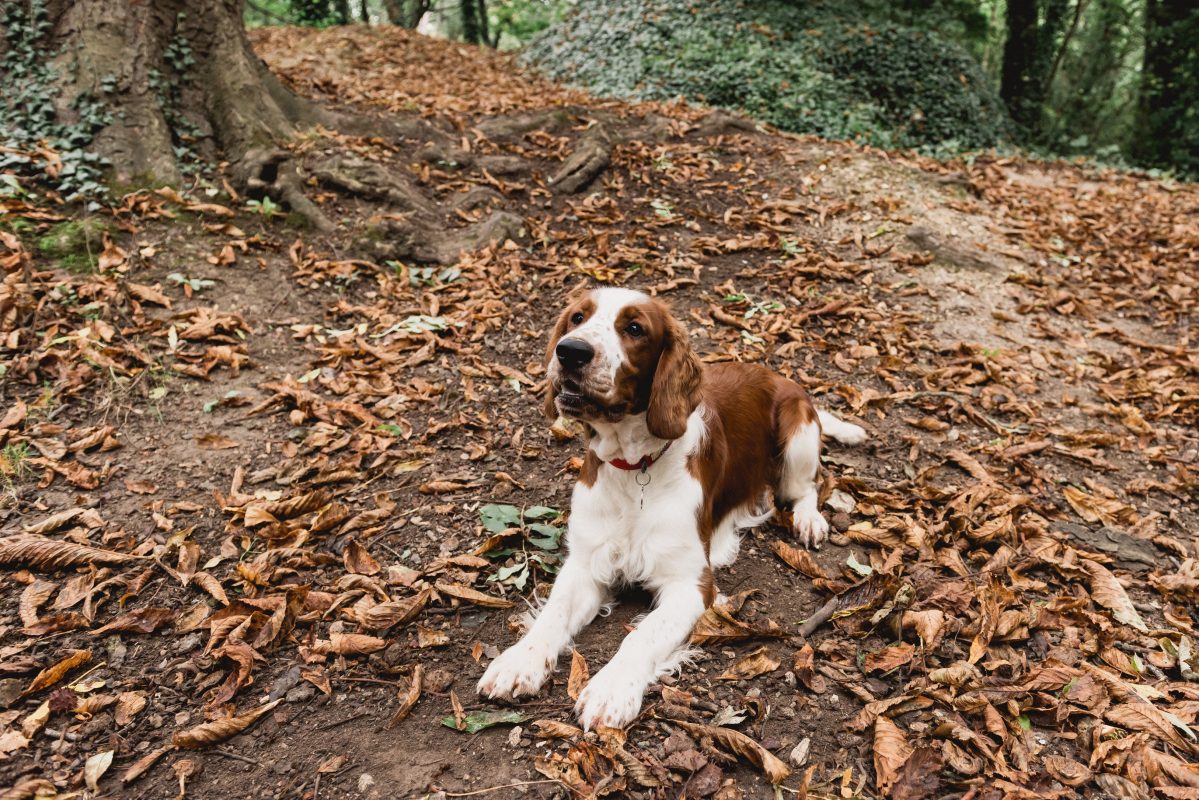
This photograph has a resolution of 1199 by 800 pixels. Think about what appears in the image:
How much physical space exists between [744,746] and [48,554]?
3.27m

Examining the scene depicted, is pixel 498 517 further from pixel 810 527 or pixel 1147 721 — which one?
pixel 1147 721

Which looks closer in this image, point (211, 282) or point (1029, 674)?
point (1029, 674)

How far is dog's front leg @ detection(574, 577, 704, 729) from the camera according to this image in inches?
106

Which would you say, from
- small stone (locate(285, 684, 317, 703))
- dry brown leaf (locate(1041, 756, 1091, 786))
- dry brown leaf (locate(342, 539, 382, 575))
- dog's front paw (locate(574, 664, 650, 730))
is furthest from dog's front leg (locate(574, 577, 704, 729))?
dry brown leaf (locate(1041, 756, 1091, 786))

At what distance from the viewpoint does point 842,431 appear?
4.61 m

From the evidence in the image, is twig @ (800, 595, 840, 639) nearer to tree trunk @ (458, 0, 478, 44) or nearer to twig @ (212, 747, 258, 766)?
twig @ (212, 747, 258, 766)

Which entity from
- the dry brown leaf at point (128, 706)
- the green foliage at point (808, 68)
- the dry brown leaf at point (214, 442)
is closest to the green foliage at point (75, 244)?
the dry brown leaf at point (214, 442)

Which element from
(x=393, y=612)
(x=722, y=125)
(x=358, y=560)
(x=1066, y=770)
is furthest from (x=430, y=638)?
(x=722, y=125)

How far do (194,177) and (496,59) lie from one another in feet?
43.2

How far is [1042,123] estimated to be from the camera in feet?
52.4

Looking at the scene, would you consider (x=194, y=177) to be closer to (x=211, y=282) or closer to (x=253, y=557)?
(x=211, y=282)

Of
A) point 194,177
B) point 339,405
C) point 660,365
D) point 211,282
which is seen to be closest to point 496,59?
point 194,177

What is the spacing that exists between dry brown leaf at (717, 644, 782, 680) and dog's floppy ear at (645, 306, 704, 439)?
1.02 meters

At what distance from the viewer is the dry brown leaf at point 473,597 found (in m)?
3.29
